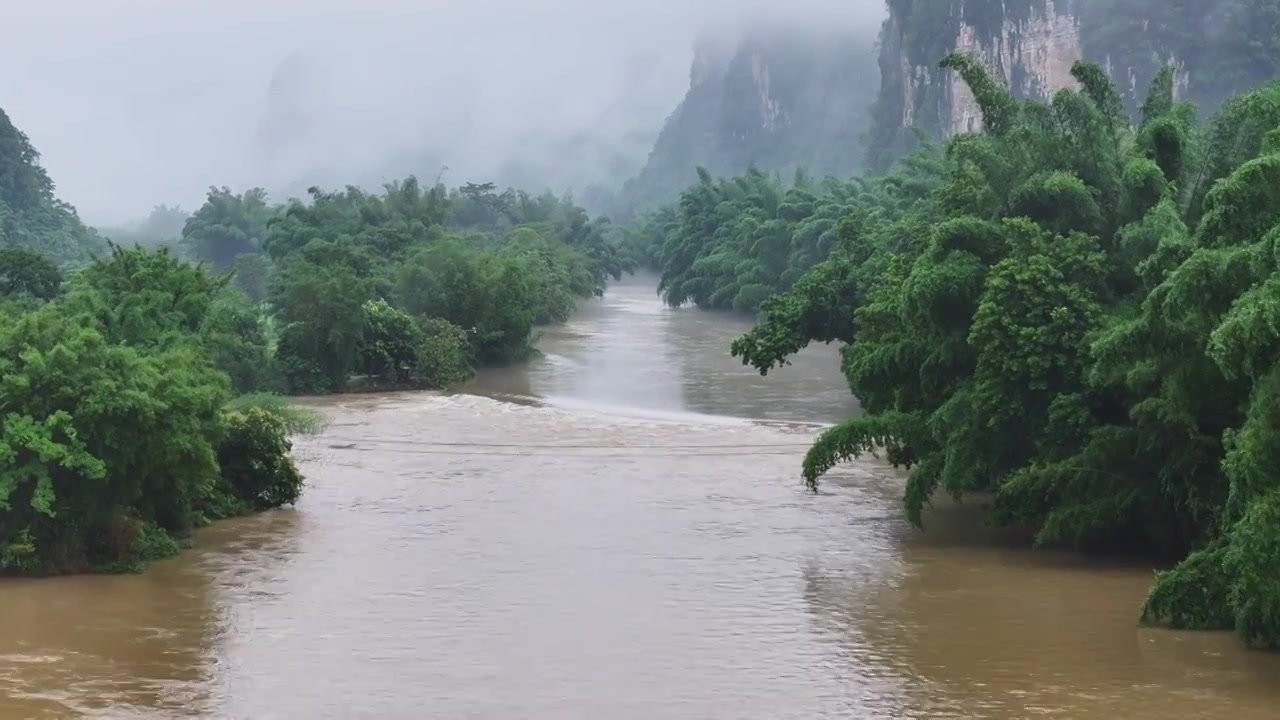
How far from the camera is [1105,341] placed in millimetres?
14898

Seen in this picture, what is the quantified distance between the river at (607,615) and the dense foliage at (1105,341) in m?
0.79

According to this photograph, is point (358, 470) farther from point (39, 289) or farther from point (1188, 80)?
point (1188, 80)

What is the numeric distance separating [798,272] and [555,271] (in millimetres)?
9123

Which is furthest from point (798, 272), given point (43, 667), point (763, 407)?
point (43, 667)

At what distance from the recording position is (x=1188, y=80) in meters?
81.4

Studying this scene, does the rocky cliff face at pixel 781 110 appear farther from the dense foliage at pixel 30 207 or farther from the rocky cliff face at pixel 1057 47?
the dense foliage at pixel 30 207

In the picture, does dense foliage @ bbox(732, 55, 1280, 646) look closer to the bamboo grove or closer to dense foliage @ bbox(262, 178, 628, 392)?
the bamboo grove

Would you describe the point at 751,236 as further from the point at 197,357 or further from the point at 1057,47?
the point at 197,357

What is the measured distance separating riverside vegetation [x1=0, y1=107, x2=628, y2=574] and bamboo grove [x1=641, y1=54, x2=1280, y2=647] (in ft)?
22.7

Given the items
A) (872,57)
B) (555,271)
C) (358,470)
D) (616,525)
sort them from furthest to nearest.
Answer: (872,57)
(555,271)
(358,470)
(616,525)

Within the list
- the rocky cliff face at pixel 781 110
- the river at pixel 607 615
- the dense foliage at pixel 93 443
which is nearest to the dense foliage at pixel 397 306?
the river at pixel 607 615

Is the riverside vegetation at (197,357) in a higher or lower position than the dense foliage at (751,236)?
lower

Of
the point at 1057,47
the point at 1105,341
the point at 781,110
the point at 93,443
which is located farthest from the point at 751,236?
the point at 781,110

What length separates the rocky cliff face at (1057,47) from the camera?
78812 mm
